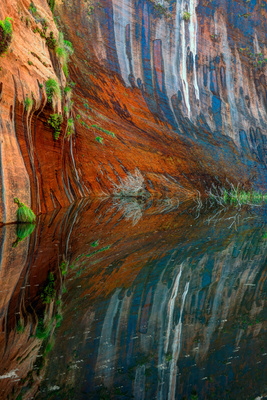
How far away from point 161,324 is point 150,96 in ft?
55.2

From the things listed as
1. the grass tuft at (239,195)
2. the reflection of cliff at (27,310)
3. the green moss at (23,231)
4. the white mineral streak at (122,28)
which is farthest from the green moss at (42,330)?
the white mineral streak at (122,28)

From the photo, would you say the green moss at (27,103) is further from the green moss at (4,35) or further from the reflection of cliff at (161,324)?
the reflection of cliff at (161,324)

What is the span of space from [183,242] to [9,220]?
11.7ft

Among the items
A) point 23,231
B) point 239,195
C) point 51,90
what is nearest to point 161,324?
point 23,231

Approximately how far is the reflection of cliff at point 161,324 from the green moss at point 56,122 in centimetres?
533

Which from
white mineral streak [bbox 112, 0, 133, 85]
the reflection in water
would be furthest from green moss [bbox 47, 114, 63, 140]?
white mineral streak [bbox 112, 0, 133, 85]

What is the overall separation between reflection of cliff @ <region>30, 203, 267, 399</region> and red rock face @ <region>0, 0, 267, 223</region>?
4.99 m

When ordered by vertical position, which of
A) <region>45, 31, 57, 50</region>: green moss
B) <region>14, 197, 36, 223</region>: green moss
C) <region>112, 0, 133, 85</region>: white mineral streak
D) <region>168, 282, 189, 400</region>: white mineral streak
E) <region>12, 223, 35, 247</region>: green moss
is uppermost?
<region>112, 0, 133, 85</region>: white mineral streak

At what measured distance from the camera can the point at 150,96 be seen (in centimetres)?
1775

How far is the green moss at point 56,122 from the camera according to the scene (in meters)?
8.79

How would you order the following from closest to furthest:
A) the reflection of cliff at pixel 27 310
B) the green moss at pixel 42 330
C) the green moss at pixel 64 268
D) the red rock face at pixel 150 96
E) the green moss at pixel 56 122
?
the reflection of cliff at pixel 27 310, the green moss at pixel 42 330, the green moss at pixel 64 268, the green moss at pixel 56 122, the red rock face at pixel 150 96

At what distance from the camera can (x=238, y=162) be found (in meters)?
19.5

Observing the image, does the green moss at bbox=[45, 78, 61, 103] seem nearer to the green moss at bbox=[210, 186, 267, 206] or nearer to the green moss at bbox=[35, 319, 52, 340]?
the green moss at bbox=[35, 319, 52, 340]

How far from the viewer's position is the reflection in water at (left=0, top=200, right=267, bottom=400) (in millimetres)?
1740
